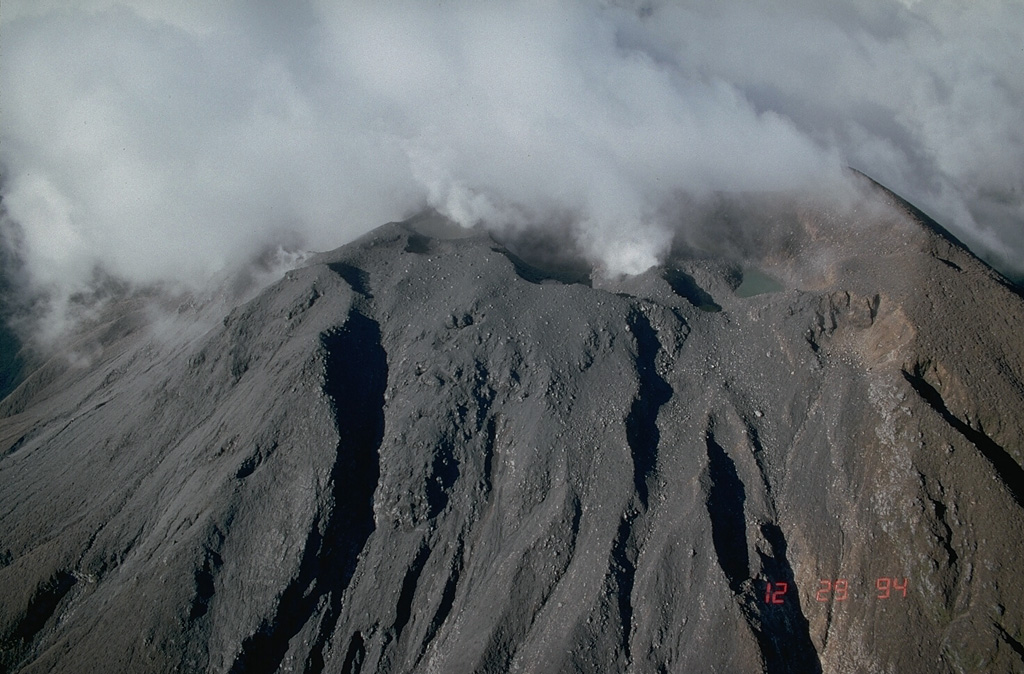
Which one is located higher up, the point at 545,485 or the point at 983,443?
the point at 983,443

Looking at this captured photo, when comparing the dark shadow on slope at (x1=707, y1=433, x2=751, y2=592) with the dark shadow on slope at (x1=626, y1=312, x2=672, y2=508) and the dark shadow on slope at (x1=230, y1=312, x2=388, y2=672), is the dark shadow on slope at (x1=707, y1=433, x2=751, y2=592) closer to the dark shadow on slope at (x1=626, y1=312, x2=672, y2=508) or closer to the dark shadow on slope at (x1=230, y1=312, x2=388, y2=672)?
the dark shadow on slope at (x1=626, y1=312, x2=672, y2=508)

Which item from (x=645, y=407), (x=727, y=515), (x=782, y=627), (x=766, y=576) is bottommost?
(x=782, y=627)

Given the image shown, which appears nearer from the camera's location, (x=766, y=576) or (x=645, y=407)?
(x=766, y=576)
